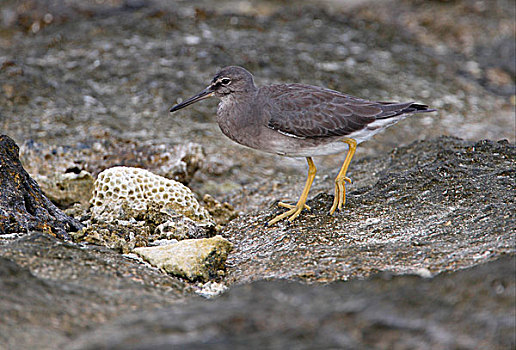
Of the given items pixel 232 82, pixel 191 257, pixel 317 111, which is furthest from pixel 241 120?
pixel 191 257

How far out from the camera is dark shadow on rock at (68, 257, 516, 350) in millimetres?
2715

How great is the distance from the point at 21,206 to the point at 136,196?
1101mm

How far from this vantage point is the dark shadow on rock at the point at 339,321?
2.71 m

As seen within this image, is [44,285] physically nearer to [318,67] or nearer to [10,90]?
[10,90]

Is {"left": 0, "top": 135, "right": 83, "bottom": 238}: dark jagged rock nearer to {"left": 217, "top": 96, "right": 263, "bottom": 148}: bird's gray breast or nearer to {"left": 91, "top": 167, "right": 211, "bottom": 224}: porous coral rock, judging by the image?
→ {"left": 91, "top": 167, "right": 211, "bottom": 224}: porous coral rock

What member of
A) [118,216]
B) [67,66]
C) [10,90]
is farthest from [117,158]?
[67,66]

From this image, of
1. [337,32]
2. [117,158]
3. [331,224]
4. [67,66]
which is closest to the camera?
[331,224]

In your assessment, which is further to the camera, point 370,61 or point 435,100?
point 370,61

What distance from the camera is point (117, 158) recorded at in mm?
6840

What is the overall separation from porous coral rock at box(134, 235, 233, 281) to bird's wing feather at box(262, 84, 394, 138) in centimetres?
128

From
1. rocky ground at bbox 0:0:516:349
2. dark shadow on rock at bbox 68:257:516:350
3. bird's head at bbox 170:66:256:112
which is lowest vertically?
rocky ground at bbox 0:0:516:349

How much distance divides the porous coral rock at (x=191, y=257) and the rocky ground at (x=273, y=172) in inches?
2.7

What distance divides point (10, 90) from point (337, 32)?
618cm

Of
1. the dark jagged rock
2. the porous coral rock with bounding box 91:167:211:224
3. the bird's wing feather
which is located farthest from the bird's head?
the dark jagged rock
